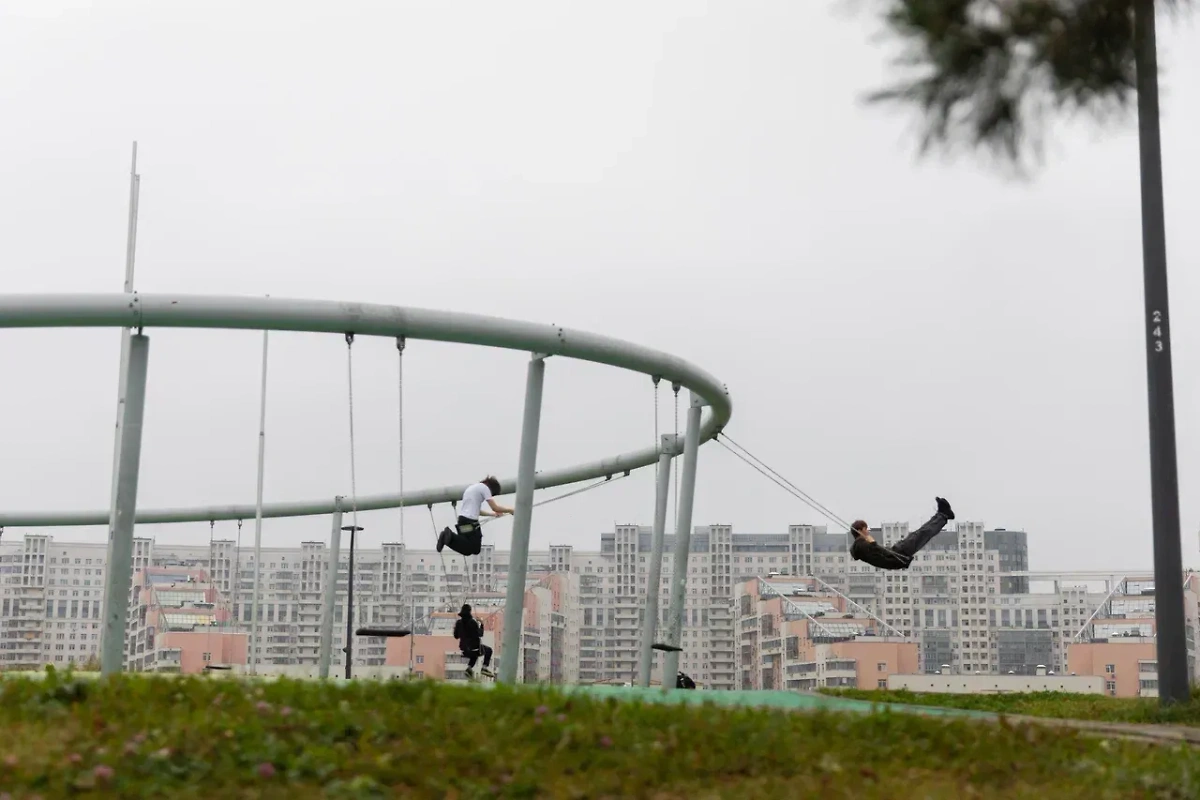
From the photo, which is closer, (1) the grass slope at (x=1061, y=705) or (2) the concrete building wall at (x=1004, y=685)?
(1) the grass slope at (x=1061, y=705)

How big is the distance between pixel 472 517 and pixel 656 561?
10.00 feet

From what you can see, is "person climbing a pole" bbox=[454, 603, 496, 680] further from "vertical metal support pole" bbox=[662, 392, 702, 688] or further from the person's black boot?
the person's black boot

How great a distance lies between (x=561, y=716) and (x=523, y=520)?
27.5 ft

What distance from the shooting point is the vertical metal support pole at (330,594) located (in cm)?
2030

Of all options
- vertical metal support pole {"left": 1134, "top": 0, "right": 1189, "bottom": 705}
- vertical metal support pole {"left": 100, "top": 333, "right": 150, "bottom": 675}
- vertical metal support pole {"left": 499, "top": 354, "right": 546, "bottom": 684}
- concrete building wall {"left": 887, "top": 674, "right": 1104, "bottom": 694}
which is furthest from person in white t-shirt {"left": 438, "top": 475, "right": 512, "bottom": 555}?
vertical metal support pole {"left": 1134, "top": 0, "right": 1189, "bottom": 705}

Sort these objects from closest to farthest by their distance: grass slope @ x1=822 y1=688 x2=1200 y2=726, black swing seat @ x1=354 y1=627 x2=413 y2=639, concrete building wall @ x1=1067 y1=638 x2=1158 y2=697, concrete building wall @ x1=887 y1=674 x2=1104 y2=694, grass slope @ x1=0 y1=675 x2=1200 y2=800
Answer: grass slope @ x1=0 y1=675 x2=1200 y2=800, grass slope @ x1=822 y1=688 x2=1200 y2=726, black swing seat @ x1=354 y1=627 x2=413 y2=639, concrete building wall @ x1=887 y1=674 x2=1104 y2=694, concrete building wall @ x1=1067 y1=638 x2=1158 y2=697

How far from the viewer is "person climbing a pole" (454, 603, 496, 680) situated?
16797mm

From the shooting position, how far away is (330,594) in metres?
22.3

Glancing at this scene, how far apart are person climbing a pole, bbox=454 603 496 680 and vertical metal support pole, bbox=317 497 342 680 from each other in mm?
3291

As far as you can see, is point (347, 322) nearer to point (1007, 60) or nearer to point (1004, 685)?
point (1007, 60)

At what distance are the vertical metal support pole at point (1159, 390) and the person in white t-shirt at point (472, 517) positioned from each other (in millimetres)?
7517

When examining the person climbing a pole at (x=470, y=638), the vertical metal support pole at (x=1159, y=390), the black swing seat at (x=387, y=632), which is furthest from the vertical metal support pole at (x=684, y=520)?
the vertical metal support pole at (x=1159, y=390)

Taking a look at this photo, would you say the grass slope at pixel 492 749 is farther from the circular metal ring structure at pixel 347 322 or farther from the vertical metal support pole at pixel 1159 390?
the circular metal ring structure at pixel 347 322

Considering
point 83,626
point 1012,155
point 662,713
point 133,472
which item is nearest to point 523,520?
point 133,472
